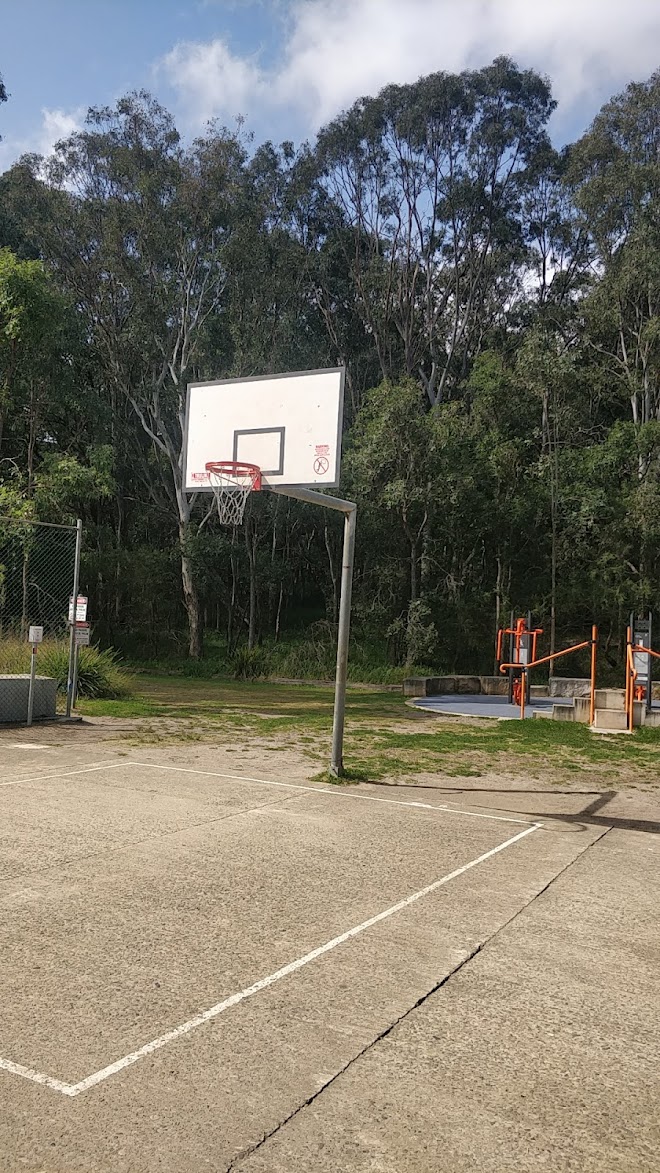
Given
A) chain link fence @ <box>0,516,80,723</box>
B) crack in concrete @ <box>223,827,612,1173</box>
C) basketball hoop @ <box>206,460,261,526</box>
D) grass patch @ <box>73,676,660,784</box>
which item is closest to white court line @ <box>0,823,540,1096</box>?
crack in concrete @ <box>223,827,612,1173</box>

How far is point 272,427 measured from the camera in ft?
33.7

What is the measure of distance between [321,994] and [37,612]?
63.3 feet

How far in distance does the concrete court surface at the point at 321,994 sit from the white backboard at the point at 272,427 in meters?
3.77

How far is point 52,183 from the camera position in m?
32.5

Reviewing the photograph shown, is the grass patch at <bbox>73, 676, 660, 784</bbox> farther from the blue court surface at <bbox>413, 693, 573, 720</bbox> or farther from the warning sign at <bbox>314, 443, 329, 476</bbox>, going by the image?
the warning sign at <bbox>314, 443, 329, 476</bbox>

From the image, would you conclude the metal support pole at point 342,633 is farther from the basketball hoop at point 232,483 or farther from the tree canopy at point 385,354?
the tree canopy at point 385,354

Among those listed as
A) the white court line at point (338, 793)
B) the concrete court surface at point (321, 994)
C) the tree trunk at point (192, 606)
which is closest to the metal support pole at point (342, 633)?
the white court line at point (338, 793)

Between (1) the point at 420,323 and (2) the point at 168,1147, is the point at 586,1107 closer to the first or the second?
(2) the point at 168,1147

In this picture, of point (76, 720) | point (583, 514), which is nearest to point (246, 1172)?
point (76, 720)

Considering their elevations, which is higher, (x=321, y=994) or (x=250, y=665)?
(x=250, y=665)

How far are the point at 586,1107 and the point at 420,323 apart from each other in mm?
36317

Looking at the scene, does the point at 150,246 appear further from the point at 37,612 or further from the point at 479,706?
the point at 479,706

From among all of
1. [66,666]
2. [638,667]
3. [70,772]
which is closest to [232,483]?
[70,772]

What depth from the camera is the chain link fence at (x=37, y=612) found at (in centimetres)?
1316
